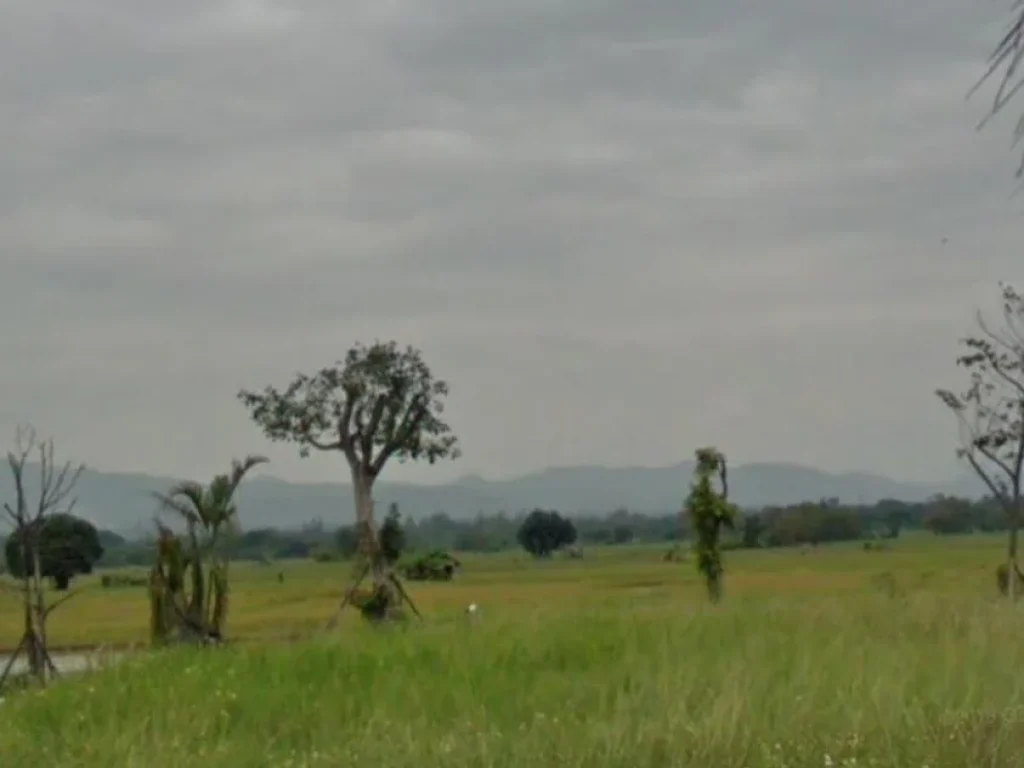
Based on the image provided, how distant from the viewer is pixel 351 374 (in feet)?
114

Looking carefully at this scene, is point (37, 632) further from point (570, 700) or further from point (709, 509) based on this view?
point (570, 700)

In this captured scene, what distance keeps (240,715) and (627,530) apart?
124626 millimetres

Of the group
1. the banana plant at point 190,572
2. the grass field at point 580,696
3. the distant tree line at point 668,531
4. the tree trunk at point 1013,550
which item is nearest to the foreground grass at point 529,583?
the tree trunk at point 1013,550

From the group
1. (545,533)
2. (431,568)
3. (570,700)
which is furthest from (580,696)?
(545,533)

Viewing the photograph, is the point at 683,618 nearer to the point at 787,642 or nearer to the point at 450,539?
the point at 787,642

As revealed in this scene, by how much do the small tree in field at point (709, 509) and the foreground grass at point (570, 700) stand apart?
1476 centimetres

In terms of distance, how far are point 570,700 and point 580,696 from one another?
0.14 m

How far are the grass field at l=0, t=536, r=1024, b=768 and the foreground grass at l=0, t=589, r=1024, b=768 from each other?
2cm

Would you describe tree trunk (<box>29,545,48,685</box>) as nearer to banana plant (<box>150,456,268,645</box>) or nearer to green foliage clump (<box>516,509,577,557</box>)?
banana plant (<box>150,456,268,645</box>)

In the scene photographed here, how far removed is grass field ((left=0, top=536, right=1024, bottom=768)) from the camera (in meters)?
7.24

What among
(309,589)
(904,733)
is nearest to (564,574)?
(309,589)

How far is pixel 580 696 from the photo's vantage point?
9023 millimetres

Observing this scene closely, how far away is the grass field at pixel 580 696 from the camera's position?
7238 millimetres

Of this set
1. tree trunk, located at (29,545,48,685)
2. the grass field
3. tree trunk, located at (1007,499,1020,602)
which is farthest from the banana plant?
tree trunk, located at (1007,499,1020,602)
